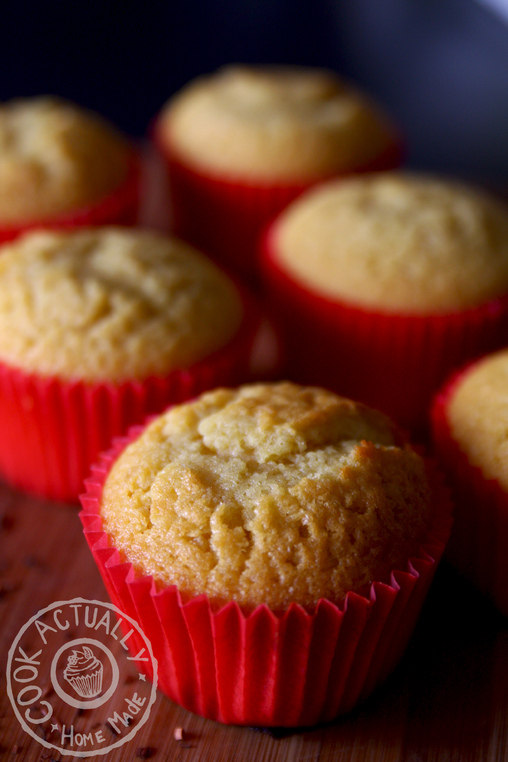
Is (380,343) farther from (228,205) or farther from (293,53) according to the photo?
(293,53)

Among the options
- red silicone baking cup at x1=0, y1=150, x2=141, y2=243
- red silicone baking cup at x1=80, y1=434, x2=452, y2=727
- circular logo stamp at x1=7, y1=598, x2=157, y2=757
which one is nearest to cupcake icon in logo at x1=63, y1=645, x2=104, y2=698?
circular logo stamp at x1=7, y1=598, x2=157, y2=757

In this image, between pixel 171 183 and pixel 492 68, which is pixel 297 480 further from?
pixel 492 68

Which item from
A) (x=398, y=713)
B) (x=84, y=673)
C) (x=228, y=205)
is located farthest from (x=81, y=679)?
(x=228, y=205)

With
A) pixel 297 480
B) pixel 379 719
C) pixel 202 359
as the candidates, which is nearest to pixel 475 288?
pixel 202 359

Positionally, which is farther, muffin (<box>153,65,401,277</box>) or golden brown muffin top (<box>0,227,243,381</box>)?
muffin (<box>153,65,401,277</box>)

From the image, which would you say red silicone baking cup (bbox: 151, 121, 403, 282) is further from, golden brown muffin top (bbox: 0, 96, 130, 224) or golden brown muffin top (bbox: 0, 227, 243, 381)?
golden brown muffin top (bbox: 0, 227, 243, 381)

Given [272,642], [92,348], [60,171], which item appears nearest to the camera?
[272,642]
